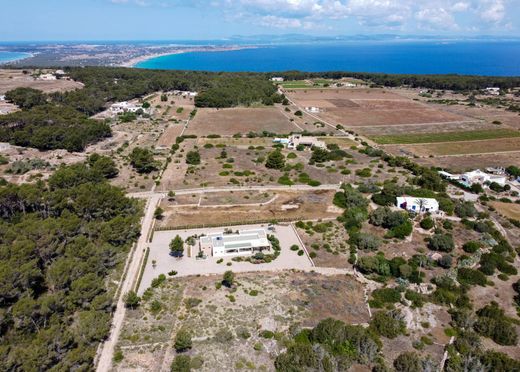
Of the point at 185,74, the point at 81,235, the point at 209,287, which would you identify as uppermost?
the point at 185,74

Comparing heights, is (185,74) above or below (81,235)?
→ above

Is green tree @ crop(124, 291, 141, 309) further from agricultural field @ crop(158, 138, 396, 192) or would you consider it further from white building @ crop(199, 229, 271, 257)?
agricultural field @ crop(158, 138, 396, 192)

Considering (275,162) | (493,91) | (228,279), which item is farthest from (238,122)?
(493,91)

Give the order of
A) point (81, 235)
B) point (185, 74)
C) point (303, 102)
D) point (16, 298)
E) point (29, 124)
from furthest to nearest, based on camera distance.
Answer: point (185, 74), point (303, 102), point (29, 124), point (81, 235), point (16, 298)

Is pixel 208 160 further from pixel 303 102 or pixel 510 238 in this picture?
pixel 303 102

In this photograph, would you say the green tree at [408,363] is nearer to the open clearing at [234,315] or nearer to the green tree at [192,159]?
the open clearing at [234,315]

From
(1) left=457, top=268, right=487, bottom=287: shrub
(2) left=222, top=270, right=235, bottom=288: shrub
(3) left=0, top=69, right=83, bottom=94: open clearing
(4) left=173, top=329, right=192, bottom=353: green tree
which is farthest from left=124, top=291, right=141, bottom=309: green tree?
(3) left=0, top=69, right=83, bottom=94: open clearing

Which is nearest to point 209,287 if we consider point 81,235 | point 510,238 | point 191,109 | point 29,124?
point 81,235
